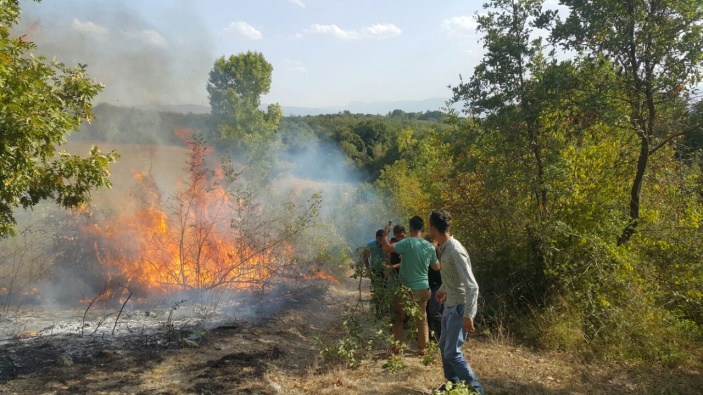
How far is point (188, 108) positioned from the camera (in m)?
19.2

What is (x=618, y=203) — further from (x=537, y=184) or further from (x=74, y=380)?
(x=74, y=380)

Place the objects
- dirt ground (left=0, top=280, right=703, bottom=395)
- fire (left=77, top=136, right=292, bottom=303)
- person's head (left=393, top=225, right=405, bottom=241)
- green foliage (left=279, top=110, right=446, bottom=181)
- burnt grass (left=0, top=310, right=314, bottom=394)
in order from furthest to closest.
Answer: green foliage (left=279, top=110, right=446, bottom=181) → fire (left=77, top=136, right=292, bottom=303) → person's head (left=393, top=225, right=405, bottom=241) → dirt ground (left=0, top=280, right=703, bottom=395) → burnt grass (left=0, top=310, right=314, bottom=394)

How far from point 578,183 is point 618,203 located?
934mm

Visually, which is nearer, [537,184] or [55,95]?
[55,95]

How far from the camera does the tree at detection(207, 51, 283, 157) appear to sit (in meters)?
24.0

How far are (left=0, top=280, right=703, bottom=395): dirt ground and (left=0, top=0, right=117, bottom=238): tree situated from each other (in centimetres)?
182

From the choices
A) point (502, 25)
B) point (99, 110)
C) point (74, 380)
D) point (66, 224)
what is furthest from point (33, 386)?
point (99, 110)

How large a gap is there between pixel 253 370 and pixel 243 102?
23.0 m

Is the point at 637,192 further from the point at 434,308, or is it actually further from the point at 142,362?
the point at 142,362

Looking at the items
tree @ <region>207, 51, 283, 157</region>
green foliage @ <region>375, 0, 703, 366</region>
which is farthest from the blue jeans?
tree @ <region>207, 51, 283, 157</region>

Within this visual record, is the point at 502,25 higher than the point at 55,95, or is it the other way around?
the point at 502,25

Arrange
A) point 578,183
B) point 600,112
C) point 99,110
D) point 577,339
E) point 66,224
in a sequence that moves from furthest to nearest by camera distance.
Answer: point 99,110, point 66,224, point 578,183, point 600,112, point 577,339

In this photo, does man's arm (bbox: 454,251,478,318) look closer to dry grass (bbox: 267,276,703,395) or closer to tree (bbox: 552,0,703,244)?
dry grass (bbox: 267,276,703,395)

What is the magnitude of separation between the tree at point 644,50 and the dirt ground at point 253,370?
3185mm
